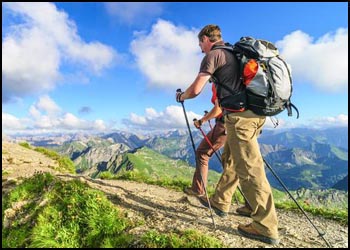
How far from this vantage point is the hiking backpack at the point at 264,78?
6.50 meters

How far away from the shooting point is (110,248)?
20.5 feet

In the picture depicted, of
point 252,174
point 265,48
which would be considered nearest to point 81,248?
point 252,174

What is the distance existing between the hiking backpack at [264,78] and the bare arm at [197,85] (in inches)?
33.3

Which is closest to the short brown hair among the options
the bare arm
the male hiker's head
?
the male hiker's head

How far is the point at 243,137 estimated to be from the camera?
6.75 metres

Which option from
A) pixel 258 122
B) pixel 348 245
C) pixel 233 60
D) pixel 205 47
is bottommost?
pixel 348 245

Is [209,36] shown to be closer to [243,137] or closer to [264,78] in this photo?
[264,78]

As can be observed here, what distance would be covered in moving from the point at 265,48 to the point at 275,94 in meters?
1.14

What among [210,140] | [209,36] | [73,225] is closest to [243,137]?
[210,140]

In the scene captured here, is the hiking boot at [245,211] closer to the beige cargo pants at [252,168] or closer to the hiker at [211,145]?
the hiker at [211,145]

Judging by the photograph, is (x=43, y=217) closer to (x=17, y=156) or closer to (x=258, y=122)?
(x=258, y=122)

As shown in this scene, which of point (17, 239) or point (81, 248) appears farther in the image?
point (17, 239)

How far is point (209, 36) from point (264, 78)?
1965 mm

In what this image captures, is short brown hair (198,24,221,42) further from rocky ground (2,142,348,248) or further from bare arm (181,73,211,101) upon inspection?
rocky ground (2,142,348,248)
